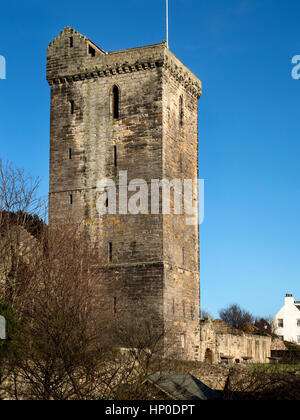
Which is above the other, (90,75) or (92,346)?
(90,75)

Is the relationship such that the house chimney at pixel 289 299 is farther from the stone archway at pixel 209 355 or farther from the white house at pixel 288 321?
the stone archway at pixel 209 355

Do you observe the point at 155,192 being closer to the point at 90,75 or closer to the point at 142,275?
the point at 142,275

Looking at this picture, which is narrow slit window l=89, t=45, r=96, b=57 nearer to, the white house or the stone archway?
the stone archway

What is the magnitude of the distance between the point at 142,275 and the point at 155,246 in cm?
140

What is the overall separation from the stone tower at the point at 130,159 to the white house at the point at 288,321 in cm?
5244

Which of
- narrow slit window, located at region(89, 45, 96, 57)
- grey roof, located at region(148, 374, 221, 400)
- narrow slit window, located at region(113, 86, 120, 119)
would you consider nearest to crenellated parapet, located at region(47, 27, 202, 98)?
narrow slit window, located at region(89, 45, 96, 57)

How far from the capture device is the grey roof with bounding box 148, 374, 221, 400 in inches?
592

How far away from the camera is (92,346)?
1591 cm

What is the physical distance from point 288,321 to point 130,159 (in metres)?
57.6

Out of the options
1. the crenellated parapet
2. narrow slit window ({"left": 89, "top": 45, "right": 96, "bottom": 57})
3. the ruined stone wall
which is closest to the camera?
the crenellated parapet

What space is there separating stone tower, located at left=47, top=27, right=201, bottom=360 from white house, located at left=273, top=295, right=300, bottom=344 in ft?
172

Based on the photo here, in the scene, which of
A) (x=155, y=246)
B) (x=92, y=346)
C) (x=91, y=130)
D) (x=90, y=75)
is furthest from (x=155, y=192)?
(x=92, y=346)

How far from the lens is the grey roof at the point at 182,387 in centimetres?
1503
